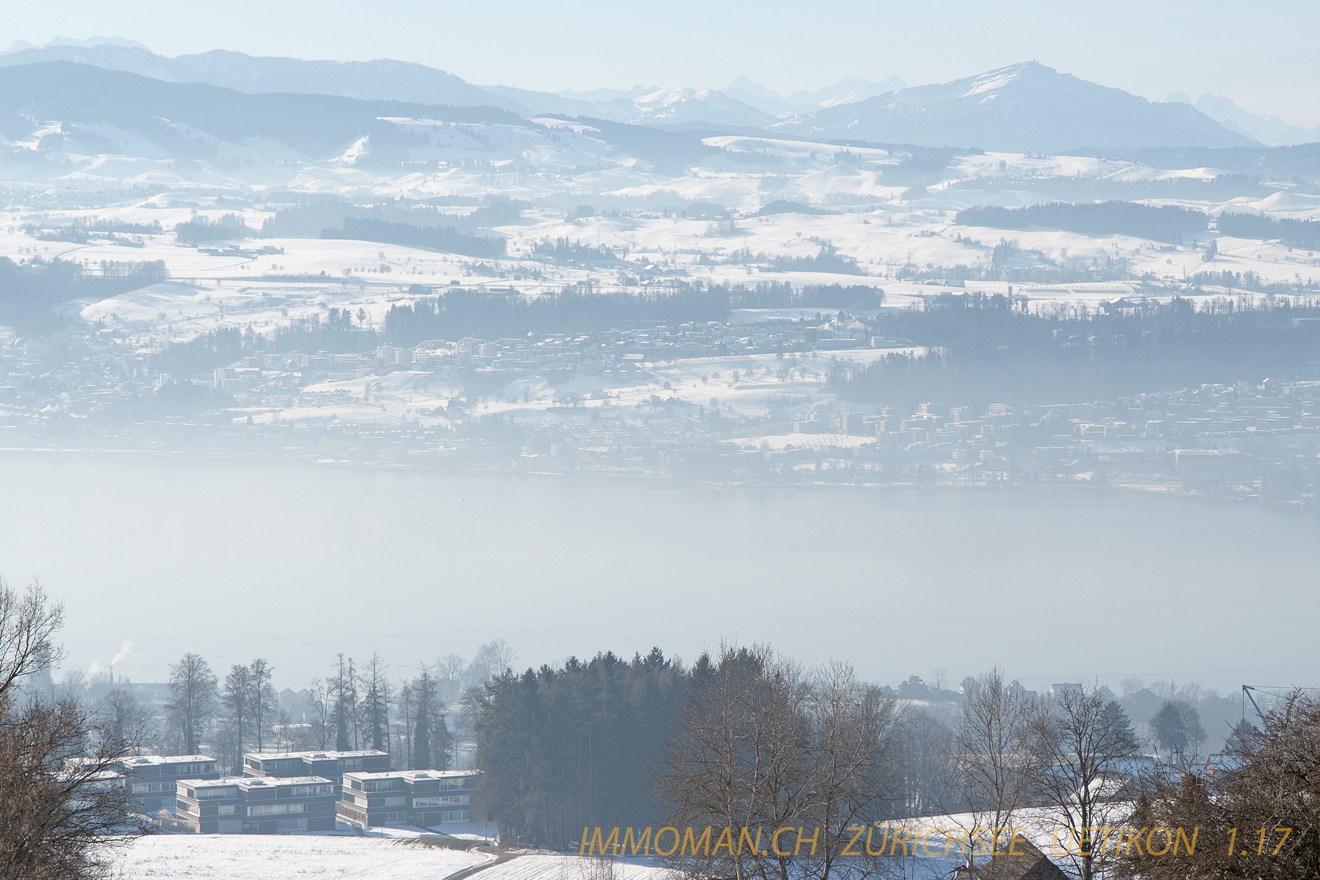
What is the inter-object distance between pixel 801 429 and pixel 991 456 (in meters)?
11.7

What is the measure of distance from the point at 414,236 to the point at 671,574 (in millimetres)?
79955

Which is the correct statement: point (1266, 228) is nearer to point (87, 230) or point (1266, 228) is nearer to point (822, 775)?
point (87, 230)

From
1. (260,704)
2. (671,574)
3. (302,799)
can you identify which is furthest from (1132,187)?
(302,799)

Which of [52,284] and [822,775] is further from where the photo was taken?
[52,284]

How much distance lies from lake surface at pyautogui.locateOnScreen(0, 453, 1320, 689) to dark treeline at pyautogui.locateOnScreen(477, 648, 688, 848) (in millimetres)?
16441

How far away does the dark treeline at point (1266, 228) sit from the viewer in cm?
12756

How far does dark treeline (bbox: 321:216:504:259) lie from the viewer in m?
120

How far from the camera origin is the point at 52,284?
109188 mm

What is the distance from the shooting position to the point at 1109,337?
3885 inches

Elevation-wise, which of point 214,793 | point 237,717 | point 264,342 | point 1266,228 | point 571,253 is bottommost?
point 214,793

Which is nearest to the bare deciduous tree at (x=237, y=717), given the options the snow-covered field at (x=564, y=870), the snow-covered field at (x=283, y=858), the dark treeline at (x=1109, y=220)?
the snow-covered field at (x=283, y=858)

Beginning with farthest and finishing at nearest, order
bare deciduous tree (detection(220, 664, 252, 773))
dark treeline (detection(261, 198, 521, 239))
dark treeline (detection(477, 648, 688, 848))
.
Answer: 1. dark treeline (detection(261, 198, 521, 239))
2. bare deciduous tree (detection(220, 664, 252, 773))
3. dark treeline (detection(477, 648, 688, 848))

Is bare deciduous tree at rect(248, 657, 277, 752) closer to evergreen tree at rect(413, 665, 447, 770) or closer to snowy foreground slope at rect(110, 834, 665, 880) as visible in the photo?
evergreen tree at rect(413, 665, 447, 770)

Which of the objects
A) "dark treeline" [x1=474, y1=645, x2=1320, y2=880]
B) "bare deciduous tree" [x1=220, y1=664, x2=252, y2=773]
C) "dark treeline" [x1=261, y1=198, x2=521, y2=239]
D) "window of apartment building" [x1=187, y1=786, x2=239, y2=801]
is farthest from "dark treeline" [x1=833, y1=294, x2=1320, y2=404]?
"window of apartment building" [x1=187, y1=786, x2=239, y2=801]
